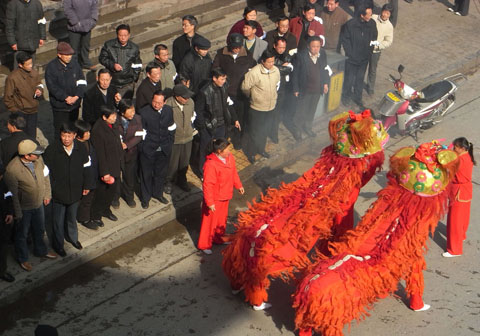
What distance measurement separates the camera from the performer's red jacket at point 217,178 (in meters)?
9.02

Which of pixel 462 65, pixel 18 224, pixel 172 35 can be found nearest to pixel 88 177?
pixel 18 224

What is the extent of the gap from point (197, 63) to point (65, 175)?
3.12 metres

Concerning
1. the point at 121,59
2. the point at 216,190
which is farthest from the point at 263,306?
the point at 121,59

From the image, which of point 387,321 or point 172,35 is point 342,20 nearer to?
point 172,35

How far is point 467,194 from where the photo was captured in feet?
30.9

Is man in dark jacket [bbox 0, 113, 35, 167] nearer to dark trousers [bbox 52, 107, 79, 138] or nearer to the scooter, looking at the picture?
dark trousers [bbox 52, 107, 79, 138]

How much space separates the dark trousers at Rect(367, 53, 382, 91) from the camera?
13766mm

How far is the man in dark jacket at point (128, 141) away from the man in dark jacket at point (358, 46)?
4.94 meters

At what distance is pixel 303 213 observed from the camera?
846 centimetres

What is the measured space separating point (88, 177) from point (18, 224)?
950mm

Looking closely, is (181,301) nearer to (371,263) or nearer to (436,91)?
(371,263)

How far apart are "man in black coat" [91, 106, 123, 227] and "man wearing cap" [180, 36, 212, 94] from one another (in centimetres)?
204

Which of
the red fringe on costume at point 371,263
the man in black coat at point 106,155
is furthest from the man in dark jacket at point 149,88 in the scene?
the red fringe on costume at point 371,263

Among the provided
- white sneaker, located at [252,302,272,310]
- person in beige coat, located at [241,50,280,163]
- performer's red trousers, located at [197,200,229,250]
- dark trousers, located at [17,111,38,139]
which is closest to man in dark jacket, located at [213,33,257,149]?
person in beige coat, located at [241,50,280,163]
